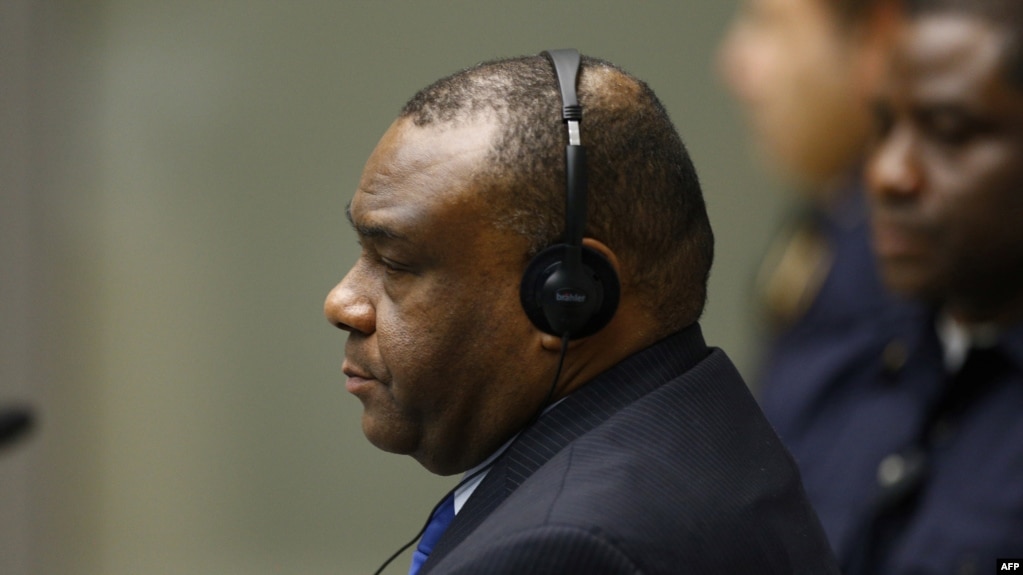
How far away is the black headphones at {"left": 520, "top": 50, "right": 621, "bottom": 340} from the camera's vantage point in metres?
1.04

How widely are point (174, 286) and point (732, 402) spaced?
2263 millimetres

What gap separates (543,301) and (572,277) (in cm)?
3

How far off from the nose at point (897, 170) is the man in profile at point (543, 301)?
32.7 inches

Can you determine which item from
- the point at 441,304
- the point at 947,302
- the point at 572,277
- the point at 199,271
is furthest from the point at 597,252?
the point at 199,271

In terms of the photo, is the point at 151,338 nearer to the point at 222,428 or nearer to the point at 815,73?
the point at 222,428

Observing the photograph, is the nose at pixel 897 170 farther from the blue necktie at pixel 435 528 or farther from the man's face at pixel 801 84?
the blue necktie at pixel 435 528

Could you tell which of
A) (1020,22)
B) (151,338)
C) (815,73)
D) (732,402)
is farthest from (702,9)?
(732,402)

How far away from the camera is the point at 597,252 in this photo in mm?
1069

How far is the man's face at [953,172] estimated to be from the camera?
71.1 inches

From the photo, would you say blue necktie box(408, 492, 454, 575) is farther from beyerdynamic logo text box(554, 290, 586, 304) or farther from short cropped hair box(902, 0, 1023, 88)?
short cropped hair box(902, 0, 1023, 88)

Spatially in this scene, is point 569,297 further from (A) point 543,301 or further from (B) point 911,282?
(B) point 911,282

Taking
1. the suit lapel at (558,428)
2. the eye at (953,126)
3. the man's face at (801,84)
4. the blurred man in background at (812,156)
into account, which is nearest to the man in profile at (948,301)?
the eye at (953,126)

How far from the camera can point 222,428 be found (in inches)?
122

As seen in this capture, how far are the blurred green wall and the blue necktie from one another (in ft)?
5.90
